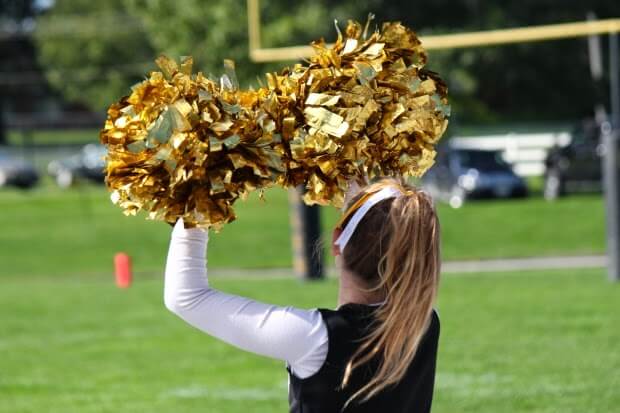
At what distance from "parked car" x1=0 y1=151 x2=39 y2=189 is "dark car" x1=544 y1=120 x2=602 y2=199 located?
18.0 metres

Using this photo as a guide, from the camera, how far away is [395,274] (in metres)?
2.57

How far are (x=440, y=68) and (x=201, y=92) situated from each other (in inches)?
928

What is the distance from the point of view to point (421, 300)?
8.51 feet

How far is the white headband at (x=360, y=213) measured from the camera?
261cm

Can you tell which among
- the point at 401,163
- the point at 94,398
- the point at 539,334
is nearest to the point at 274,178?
the point at 401,163

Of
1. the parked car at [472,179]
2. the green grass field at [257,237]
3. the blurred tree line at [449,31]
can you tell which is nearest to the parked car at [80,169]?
the blurred tree line at [449,31]

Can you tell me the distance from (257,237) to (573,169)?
780 centimetres

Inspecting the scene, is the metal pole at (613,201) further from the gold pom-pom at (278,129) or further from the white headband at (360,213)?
the white headband at (360,213)

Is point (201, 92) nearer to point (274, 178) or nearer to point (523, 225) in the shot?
point (274, 178)

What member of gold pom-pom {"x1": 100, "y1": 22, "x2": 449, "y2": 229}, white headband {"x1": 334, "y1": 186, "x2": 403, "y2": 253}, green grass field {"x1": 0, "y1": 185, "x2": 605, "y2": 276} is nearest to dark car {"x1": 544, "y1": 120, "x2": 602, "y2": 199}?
green grass field {"x1": 0, "y1": 185, "x2": 605, "y2": 276}

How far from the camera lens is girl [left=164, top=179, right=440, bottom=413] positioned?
2.55 metres

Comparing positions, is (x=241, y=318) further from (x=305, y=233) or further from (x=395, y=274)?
(x=305, y=233)

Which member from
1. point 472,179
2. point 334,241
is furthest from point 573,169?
point 334,241

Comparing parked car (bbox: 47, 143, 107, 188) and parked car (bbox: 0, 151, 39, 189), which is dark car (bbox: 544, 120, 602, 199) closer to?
parked car (bbox: 47, 143, 107, 188)
